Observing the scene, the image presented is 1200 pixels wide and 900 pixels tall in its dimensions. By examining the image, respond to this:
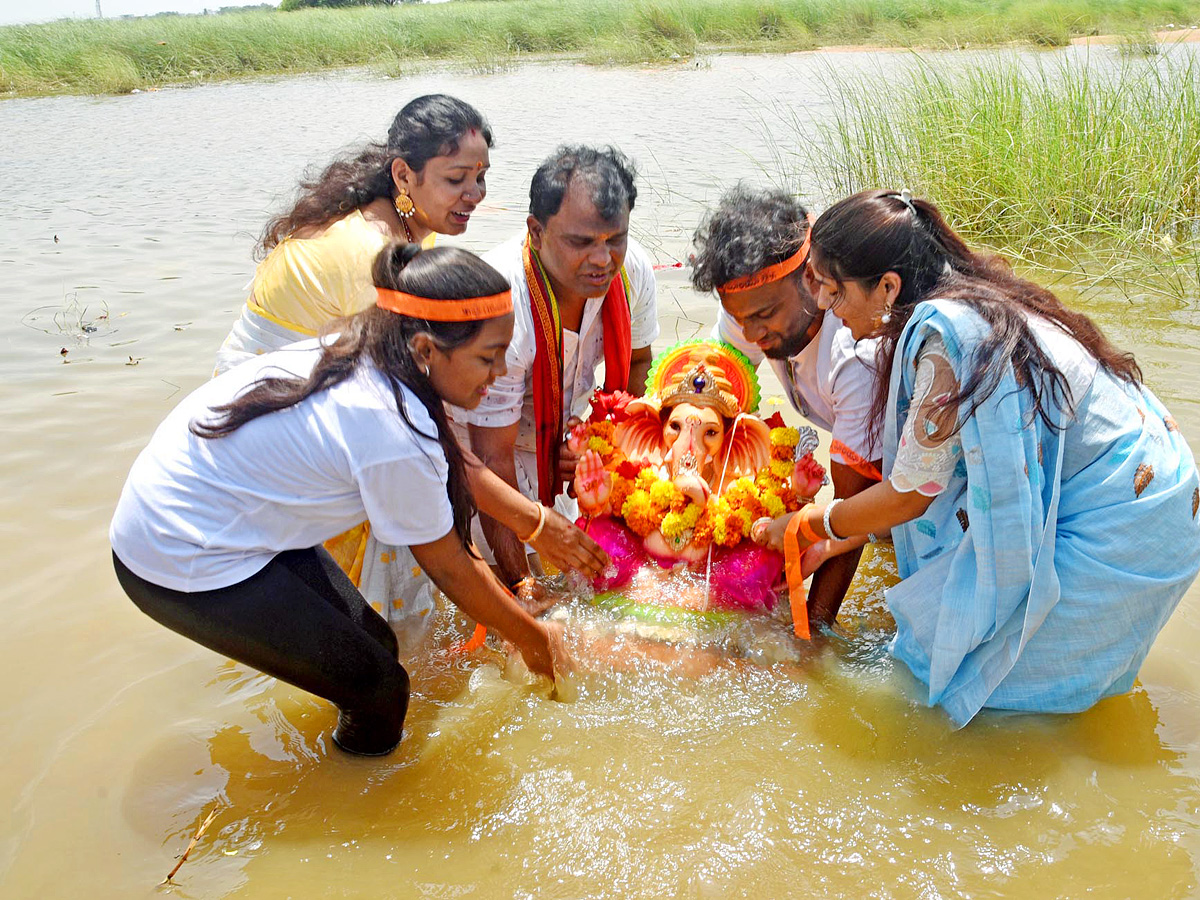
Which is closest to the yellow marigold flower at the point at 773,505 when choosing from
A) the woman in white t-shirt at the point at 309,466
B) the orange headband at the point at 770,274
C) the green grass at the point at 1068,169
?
the orange headband at the point at 770,274

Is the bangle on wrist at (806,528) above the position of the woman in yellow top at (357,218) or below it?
below

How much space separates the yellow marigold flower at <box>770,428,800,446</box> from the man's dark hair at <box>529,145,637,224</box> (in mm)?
1054

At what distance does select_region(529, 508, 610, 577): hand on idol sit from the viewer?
12.0ft

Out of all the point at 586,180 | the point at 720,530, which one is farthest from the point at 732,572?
the point at 586,180

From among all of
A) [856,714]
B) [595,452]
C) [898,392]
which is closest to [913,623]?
[856,714]

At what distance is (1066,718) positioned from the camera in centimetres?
328

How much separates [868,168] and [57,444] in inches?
263

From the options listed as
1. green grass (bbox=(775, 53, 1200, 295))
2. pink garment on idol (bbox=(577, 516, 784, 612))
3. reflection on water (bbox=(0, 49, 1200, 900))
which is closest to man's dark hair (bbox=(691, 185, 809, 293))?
pink garment on idol (bbox=(577, 516, 784, 612))

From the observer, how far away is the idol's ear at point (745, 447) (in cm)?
391

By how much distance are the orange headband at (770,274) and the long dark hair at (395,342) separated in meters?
1.07

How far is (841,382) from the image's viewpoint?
3613 millimetres

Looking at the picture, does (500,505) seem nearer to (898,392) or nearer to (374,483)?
(374,483)

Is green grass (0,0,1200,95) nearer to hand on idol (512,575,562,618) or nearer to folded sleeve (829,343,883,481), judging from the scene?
folded sleeve (829,343,883,481)

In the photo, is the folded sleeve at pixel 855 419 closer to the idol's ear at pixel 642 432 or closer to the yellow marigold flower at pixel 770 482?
the yellow marigold flower at pixel 770 482
